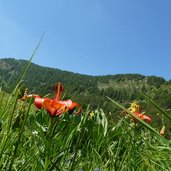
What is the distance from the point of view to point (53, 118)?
2039 mm

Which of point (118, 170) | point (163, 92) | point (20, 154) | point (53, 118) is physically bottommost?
point (20, 154)

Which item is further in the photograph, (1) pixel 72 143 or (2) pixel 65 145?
(1) pixel 72 143

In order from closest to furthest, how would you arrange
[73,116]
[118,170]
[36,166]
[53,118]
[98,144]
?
1. [36,166]
2. [118,170]
3. [53,118]
4. [98,144]
5. [73,116]

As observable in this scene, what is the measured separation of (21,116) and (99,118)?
2950 millimetres

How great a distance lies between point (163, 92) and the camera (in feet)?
638

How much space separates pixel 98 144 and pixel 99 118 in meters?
1.06

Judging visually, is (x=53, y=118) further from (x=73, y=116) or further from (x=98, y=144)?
(x=73, y=116)

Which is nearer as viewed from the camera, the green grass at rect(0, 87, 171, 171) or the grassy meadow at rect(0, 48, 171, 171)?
the grassy meadow at rect(0, 48, 171, 171)

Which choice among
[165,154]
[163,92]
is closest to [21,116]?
[165,154]

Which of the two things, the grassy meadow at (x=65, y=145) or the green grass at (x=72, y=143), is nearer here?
the grassy meadow at (x=65, y=145)

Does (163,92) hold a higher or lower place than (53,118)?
higher

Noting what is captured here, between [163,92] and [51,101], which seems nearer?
[51,101]

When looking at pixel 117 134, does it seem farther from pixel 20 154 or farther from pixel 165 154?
pixel 20 154

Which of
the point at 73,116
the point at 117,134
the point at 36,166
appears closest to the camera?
the point at 36,166
